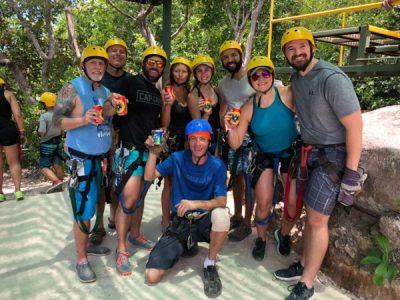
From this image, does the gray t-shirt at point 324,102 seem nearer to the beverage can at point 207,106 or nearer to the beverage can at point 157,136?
the beverage can at point 207,106

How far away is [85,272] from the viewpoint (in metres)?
3.74

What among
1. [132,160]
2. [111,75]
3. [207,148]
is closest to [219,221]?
[207,148]

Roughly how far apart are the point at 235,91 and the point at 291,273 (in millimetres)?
2191

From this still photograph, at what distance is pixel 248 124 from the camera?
13.0 feet

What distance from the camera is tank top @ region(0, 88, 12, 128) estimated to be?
19.7ft

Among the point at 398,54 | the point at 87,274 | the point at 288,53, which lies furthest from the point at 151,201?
the point at 398,54

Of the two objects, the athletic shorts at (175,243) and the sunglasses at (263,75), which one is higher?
the sunglasses at (263,75)

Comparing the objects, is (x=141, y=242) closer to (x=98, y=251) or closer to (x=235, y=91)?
(x=98, y=251)

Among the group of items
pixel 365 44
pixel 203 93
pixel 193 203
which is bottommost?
pixel 193 203

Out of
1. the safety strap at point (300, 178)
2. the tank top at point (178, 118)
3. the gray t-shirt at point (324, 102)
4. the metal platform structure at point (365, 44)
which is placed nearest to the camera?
the gray t-shirt at point (324, 102)

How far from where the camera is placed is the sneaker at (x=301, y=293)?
3.39m

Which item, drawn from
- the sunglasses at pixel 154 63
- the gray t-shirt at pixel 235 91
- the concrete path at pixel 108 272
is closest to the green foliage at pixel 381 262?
the concrete path at pixel 108 272

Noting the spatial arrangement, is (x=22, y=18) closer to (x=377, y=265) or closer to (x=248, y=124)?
(x=248, y=124)

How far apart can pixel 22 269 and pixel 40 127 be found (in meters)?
3.75
